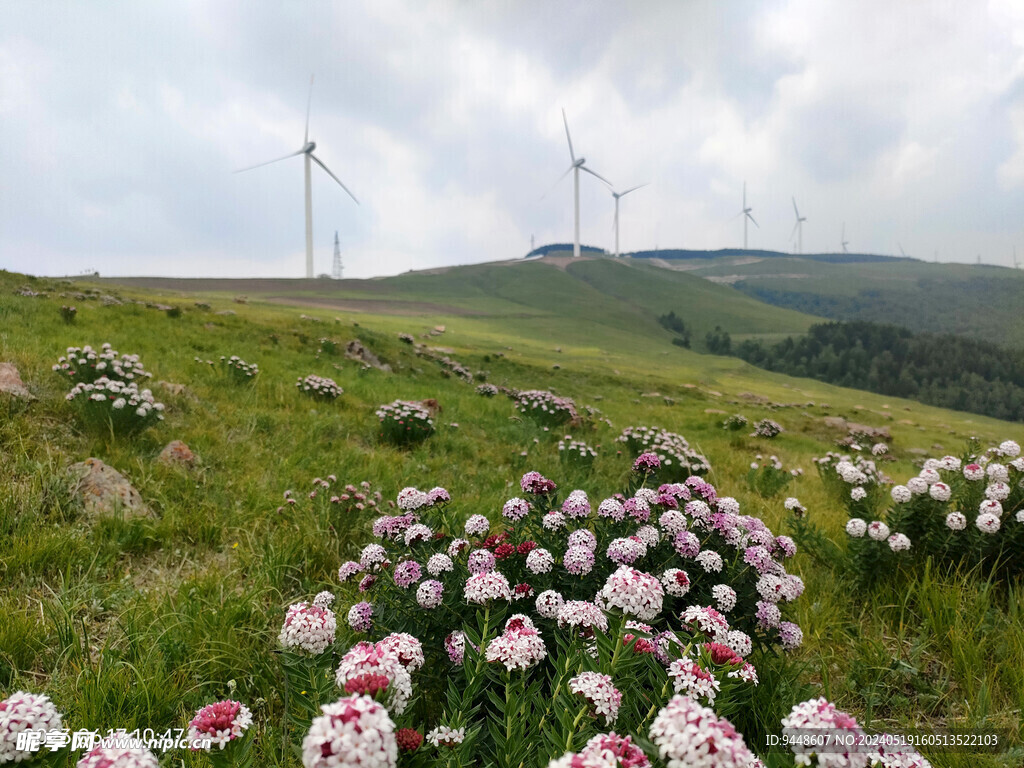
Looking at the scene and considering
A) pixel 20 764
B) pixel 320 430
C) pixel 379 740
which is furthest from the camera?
pixel 320 430

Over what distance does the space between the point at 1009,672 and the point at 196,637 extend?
5484mm

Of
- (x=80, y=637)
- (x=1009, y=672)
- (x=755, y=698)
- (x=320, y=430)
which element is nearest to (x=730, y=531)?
(x=755, y=698)

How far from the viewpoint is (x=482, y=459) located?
859 centimetres

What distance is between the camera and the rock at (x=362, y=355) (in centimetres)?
1747

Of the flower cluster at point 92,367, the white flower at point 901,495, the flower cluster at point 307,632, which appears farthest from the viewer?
the flower cluster at point 92,367

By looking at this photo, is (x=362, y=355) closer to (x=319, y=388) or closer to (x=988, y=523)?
(x=319, y=388)

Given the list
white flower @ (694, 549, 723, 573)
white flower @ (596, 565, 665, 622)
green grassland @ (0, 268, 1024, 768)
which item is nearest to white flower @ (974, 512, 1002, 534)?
green grassland @ (0, 268, 1024, 768)

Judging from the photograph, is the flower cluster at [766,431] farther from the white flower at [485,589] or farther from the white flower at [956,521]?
the white flower at [485,589]

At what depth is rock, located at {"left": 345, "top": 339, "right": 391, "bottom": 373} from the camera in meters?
17.5

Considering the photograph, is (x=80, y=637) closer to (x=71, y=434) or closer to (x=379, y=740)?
(x=379, y=740)

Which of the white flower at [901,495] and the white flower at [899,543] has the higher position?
the white flower at [901,495]

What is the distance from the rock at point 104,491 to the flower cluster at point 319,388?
5.01 metres

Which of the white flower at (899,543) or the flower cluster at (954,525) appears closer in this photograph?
the white flower at (899,543)

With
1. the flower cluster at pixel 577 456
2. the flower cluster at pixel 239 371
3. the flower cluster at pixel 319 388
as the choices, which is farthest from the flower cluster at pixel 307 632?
the flower cluster at pixel 239 371
